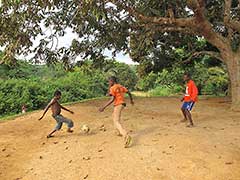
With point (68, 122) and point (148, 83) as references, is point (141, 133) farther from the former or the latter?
point (148, 83)

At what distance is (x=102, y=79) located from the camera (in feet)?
123

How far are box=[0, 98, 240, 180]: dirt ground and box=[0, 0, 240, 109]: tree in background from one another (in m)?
2.64

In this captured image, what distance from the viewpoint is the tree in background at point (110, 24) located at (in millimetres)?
10055

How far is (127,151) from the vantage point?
8.09 metres

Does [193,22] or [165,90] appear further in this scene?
[165,90]

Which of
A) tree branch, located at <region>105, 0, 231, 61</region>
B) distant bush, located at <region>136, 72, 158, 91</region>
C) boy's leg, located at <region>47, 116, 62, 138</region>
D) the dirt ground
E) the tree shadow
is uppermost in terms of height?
tree branch, located at <region>105, 0, 231, 61</region>

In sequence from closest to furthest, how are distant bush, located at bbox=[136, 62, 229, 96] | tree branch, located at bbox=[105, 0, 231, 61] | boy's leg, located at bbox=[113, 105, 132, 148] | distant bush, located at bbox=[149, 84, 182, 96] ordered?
boy's leg, located at bbox=[113, 105, 132, 148] < tree branch, located at bbox=[105, 0, 231, 61] < distant bush, located at bbox=[136, 62, 229, 96] < distant bush, located at bbox=[149, 84, 182, 96]

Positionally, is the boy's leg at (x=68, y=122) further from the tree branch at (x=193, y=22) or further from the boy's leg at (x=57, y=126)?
the tree branch at (x=193, y=22)

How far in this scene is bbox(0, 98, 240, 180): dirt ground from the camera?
7.09m

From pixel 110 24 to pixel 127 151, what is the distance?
7.13m

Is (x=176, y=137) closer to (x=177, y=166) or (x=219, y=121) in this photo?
(x=177, y=166)

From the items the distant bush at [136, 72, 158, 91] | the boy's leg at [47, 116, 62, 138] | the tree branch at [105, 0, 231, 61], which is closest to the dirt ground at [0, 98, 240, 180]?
the boy's leg at [47, 116, 62, 138]

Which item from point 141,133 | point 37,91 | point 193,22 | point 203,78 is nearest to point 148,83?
point 203,78

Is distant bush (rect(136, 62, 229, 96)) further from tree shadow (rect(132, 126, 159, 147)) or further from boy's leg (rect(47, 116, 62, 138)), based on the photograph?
boy's leg (rect(47, 116, 62, 138))
